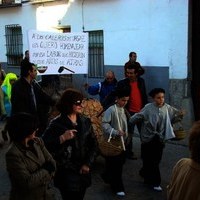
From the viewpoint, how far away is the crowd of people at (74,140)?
11.3 ft

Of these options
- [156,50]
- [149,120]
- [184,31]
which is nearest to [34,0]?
[156,50]

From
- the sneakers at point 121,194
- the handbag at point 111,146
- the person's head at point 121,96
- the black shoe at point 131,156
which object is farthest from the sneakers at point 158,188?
the black shoe at point 131,156

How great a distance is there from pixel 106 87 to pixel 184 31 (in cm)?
282

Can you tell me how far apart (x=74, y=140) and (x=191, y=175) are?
1518 mm

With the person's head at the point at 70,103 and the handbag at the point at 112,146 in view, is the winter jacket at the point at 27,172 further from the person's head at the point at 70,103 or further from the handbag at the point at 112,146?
the handbag at the point at 112,146

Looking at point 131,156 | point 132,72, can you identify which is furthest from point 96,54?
point 132,72

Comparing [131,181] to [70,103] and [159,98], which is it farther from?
[70,103]

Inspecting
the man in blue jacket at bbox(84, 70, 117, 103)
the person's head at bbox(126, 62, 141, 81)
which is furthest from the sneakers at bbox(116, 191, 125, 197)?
the man in blue jacket at bbox(84, 70, 117, 103)

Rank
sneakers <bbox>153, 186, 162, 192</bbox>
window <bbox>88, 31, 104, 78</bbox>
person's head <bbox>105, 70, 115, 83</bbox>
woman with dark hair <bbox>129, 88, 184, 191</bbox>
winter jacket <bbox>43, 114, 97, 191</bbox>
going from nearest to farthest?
winter jacket <bbox>43, 114, 97, 191</bbox>, woman with dark hair <bbox>129, 88, 184, 191</bbox>, sneakers <bbox>153, 186, 162, 192</bbox>, person's head <bbox>105, 70, 115, 83</bbox>, window <bbox>88, 31, 104, 78</bbox>

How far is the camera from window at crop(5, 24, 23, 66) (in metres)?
16.9

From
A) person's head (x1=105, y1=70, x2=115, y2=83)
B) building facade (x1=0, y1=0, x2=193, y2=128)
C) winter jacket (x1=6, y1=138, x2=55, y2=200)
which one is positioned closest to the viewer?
winter jacket (x1=6, y1=138, x2=55, y2=200)

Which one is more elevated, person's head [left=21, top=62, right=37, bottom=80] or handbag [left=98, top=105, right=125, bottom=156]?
person's head [left=21, top=62, right=37, bottom=80]

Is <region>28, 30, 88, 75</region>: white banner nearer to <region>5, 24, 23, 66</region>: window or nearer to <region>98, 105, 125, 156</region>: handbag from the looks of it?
<region>98, 105, 125, 156</region>: handbag

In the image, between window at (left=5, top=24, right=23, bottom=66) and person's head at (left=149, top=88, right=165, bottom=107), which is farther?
window at (left=5, top=24, right=23, bottom=66)
